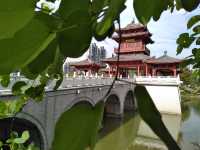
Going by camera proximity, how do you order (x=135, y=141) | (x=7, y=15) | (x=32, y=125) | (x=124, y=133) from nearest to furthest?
(x=7, y=15), (x=32, y=125), (x=135, y=141), (x=124, y=133)

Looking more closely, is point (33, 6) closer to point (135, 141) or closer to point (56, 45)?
point (56, 45)

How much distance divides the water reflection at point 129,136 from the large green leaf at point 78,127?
868 cm

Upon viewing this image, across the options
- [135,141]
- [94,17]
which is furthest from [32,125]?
[94,17]

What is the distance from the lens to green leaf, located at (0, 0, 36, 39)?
Answer: 0.11 meters

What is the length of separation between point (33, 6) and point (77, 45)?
0.14ft

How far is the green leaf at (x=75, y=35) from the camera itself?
16 cm

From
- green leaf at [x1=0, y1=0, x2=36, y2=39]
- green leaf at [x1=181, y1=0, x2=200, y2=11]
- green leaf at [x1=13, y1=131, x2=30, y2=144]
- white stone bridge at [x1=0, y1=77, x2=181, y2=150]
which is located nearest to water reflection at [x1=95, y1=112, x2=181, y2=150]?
white stone bridge at [x1=0, y1=77, x2=181, y2=150]

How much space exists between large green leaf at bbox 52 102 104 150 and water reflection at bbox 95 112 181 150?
28.5 feet

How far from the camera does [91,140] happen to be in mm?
164

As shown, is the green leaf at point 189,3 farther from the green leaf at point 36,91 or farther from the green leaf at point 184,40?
the green leaf at point 184,40

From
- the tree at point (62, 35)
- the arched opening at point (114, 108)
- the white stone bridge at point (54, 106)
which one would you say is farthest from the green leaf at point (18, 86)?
the arched opening at point (114, 108)

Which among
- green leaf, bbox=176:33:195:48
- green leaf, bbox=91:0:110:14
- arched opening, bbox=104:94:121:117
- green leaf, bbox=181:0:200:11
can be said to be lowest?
arched opening, bbox=104:94:121:117

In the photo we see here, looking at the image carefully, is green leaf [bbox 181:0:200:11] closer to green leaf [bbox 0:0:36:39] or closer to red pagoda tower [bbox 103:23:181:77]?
green leaf [bbox 0:0:36:39]

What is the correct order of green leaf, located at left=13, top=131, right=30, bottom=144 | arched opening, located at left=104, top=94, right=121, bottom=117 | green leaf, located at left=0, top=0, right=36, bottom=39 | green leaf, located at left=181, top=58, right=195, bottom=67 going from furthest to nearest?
1. arched opening, located at left=104, top=94, right=121, bottom=117
2. green leaf, located at left=13, top=131, right=30, bottom=144
3. green leaf, located at left=181, top=58, right=195, bottom=67
4. green leaf, located at left=0, top=0, right=36, bottom=39
